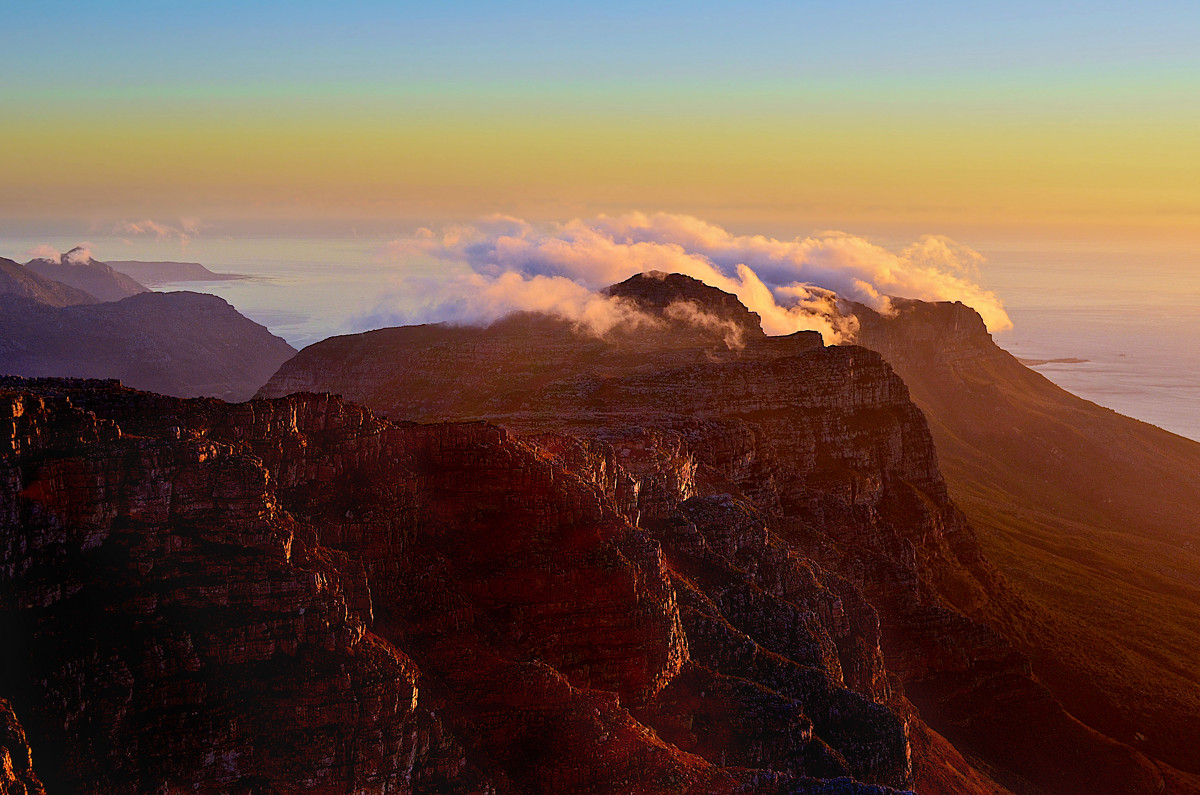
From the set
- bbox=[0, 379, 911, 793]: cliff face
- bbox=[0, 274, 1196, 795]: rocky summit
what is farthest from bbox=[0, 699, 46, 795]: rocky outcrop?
bbox=[0, 379, 911, 793]: cliff face

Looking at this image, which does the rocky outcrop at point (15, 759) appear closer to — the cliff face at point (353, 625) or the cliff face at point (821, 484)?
the cliff face at point (353, 625)

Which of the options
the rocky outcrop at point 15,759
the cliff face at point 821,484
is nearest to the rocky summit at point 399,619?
the rocky outcrop at point 15,759

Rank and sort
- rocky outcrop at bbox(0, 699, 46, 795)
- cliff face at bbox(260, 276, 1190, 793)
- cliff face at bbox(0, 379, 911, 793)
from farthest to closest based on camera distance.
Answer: cliff face at bbox(260, 276, 1190, 793), cliff face at bbox(0, 379, 911, 793), rocky outcrop at bbox(0, 699, 46, 795)

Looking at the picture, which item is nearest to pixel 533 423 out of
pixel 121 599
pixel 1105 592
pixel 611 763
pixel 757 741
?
pixel 757 741

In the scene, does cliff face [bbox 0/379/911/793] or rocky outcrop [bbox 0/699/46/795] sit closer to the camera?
rocky outcrop [bbox 0/699/46/795]

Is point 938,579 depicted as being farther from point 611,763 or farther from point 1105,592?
point 611,763

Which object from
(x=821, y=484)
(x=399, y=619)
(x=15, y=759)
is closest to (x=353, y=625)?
(x=399, y=619)

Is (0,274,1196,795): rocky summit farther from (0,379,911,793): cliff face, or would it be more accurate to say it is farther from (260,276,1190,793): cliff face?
(260,276,1190,793): cliff face
